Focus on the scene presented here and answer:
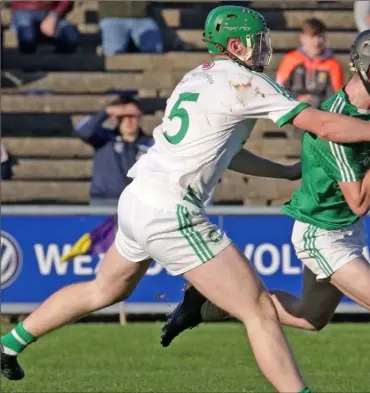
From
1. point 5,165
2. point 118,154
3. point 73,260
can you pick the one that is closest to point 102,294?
point 73,260

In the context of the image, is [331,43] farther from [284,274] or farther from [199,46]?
[284,274]

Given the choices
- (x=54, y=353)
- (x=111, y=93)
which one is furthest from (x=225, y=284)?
(x=111, y=93)

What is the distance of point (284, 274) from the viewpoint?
12078 mm

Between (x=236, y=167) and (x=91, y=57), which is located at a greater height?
(x=236, y=167)

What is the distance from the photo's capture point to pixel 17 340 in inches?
290

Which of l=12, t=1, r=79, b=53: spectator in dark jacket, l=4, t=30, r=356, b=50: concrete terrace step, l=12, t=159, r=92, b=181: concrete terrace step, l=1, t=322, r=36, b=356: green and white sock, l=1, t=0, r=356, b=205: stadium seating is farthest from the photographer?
l=4, t=30, r=356, b=50: concrete terrace step

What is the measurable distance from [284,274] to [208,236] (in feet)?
18.5

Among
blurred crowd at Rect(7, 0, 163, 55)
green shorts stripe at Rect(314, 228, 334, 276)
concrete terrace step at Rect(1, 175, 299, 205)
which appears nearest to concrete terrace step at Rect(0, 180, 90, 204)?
concrete terrace step at Rect(1, 175, 299, 205)

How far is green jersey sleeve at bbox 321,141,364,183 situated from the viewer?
7137mm

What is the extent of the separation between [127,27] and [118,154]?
11.0 feet

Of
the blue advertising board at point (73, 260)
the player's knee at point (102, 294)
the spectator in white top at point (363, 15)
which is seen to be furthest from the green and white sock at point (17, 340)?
the spectator in white top at point (363, 15)

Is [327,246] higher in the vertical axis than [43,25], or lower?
higher

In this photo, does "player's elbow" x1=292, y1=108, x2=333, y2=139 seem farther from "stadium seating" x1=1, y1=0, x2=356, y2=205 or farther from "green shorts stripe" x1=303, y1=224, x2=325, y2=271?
"stadium seating" x1=1, y1=0, x2=356, y2=205

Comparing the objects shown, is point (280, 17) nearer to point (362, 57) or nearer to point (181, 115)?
point (362, 57)
